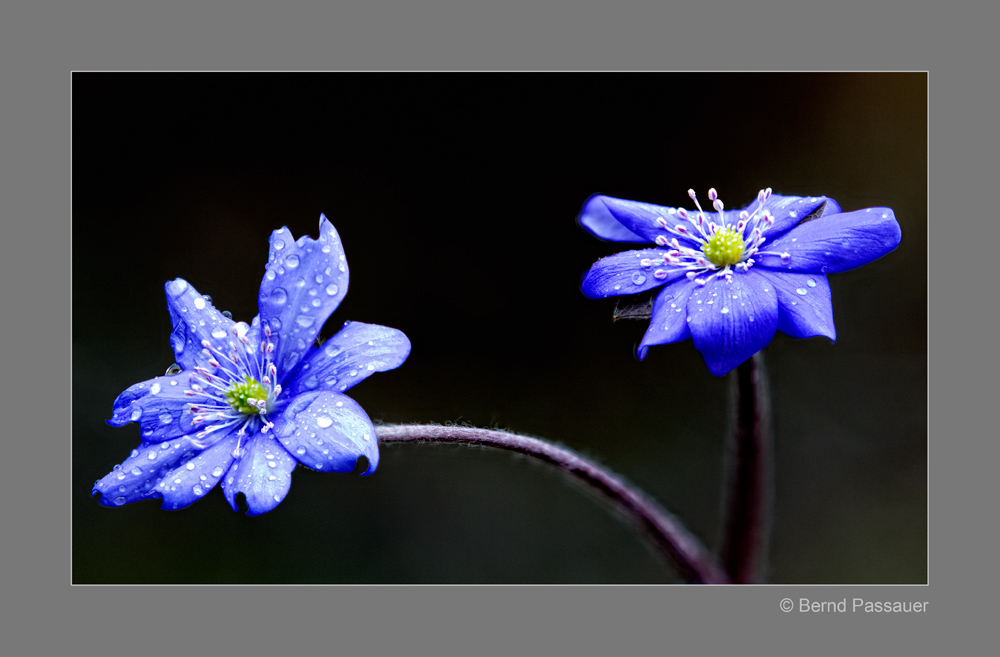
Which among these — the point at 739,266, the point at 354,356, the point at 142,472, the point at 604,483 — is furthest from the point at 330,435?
the point at 739,266

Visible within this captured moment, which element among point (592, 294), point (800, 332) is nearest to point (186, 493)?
point (592, 294)

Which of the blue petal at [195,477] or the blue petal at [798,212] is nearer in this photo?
the blue petal at [195,477]

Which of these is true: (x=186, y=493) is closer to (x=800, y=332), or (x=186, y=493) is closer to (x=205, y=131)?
(x=800, y=332)

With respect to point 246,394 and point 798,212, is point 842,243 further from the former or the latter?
point 246,394

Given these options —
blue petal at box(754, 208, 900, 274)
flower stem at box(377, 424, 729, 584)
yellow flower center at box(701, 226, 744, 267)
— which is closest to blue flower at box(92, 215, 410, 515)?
flower stem at box(377, 424, 729, 584)

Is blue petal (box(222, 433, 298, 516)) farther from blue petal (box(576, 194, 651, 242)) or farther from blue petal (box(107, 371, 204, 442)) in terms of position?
blue petal (box(576, 194, 651, 242))

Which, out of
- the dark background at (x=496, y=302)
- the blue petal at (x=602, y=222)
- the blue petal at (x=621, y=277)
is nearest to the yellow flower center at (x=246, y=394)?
the blue petal at (x=621, y=277)

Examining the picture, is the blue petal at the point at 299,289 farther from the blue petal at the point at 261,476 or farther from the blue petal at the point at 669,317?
the blue petal at the point at 669,317
